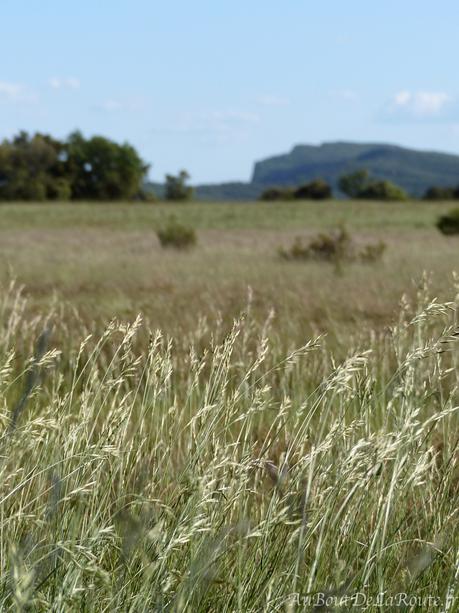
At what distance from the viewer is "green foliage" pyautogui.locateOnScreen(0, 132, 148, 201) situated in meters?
72.3

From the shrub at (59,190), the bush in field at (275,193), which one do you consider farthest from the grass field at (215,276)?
the bush in field at (275,193)

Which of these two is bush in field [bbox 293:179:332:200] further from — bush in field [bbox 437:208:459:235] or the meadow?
bush in field [bbox 437:208:459:235]

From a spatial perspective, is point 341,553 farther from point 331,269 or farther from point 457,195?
point 457,195

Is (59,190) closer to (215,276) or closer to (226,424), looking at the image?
(215,276)

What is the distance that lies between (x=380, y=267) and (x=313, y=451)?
12645 millimetres

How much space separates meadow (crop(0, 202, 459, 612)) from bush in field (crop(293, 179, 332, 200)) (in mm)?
46599

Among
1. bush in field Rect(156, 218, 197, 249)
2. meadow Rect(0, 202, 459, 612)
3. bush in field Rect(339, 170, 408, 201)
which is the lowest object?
bush in field Rect(339, 170, 408, 201)

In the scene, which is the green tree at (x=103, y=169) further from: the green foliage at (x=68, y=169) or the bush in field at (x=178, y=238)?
the bush in field at (x=178, y=238)

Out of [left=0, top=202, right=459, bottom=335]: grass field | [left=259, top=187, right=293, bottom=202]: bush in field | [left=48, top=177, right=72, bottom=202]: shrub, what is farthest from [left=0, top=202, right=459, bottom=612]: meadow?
[left=259, top=187, right=293, bottom=202]: bush in field

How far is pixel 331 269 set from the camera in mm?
13945

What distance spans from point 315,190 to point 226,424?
78165 mm

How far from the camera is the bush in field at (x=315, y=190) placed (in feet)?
258

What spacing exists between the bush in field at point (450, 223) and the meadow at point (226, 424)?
0.69m

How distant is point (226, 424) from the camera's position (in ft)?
7.26
